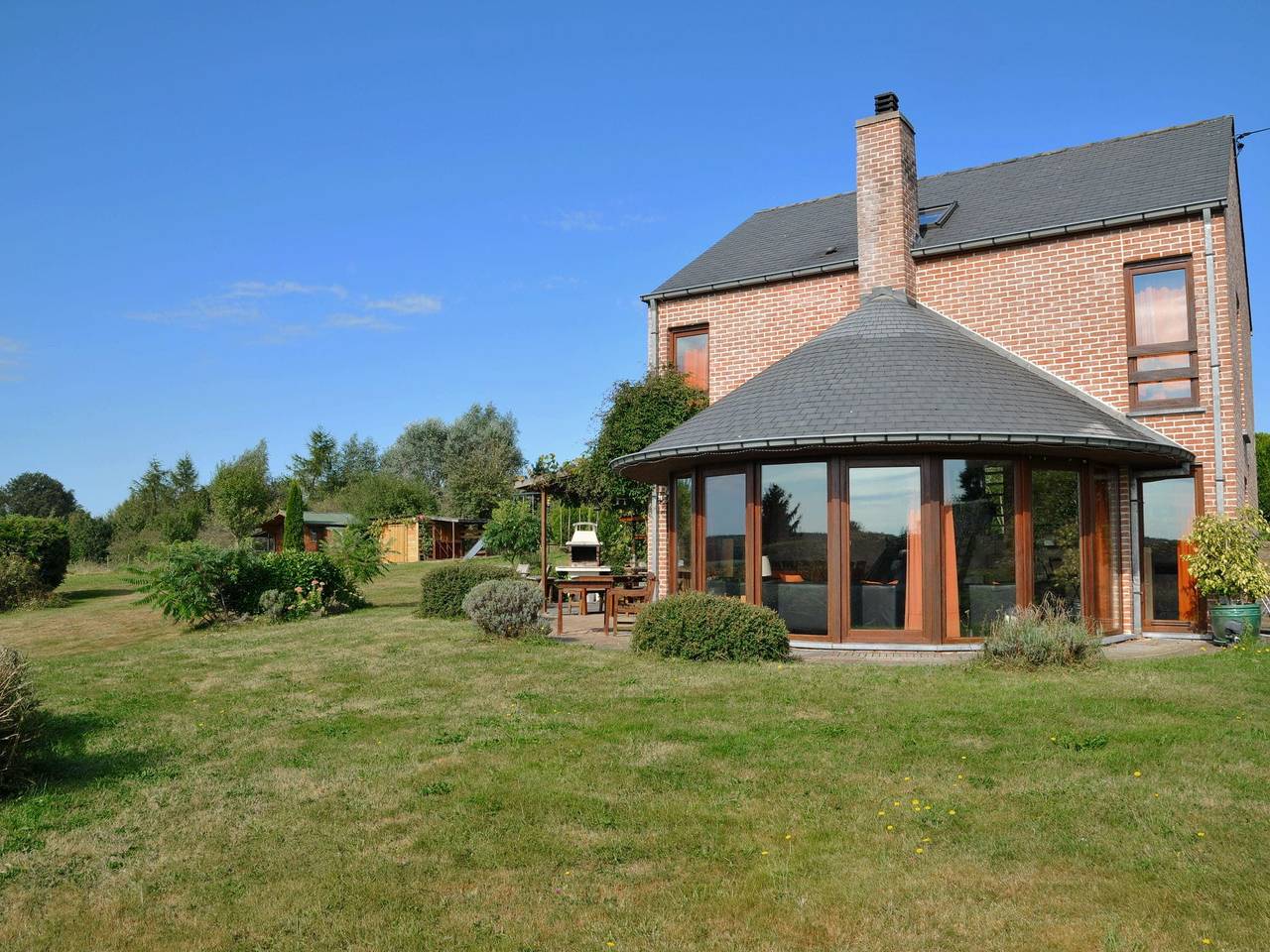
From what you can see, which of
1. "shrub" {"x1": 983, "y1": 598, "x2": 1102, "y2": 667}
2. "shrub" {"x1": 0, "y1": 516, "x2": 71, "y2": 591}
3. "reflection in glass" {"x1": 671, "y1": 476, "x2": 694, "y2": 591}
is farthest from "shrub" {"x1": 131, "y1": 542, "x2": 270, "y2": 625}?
"shrub" {"x1": 983, "y1": 598, "x2": 1102, "y2": 667}

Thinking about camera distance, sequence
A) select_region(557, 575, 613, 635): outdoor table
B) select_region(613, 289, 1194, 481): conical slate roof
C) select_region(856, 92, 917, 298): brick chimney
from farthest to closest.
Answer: select_region(856, 92, 917, 298): brick chimney
select_region(557, 575, 613, 635): outdoor table
select_region(613, 289, 1194, 481): conical slate roof

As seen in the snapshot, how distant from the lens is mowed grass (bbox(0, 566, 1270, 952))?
4039 mm

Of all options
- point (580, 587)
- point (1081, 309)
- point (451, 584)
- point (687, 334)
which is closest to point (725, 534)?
point (580, 587)

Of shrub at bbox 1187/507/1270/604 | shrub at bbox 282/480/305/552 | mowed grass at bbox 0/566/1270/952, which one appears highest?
shrub at bbox 282/480/305/552

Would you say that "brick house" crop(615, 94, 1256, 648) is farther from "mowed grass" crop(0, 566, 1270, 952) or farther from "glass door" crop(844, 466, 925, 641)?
"mowed grass" crop(0, 566, 1270, 952)

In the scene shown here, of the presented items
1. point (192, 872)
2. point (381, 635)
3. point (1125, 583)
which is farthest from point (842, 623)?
point (192, 872)

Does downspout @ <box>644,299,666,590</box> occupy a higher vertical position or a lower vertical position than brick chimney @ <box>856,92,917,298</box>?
lower

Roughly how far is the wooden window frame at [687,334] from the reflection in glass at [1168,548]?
7.77 m

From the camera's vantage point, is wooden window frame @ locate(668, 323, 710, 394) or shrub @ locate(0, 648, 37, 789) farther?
wooden window frame @ locate(668, 323, 710, 394)

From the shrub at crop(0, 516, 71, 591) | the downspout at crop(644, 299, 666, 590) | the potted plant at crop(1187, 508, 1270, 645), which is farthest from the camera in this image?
the shrub at crop(0, 516, 71, 591)

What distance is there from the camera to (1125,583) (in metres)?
13.8

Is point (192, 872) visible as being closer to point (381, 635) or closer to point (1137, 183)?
point (381, 635)

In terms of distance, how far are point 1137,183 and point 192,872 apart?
1573 centimetres

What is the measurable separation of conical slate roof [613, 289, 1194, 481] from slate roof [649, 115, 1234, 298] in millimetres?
2078
